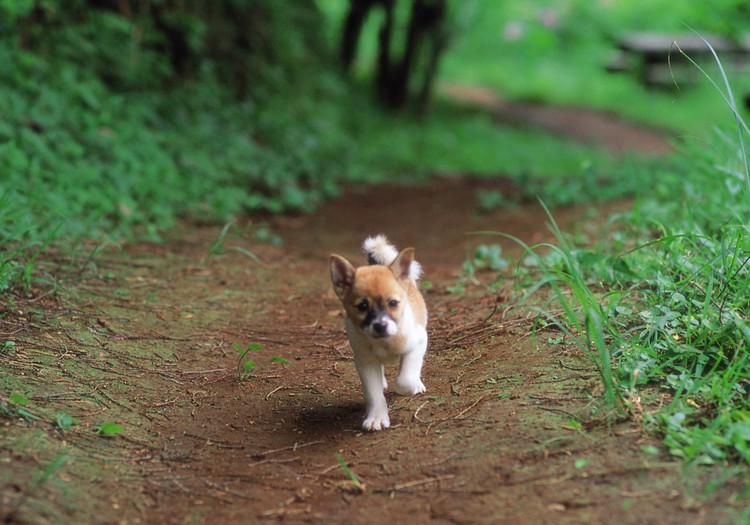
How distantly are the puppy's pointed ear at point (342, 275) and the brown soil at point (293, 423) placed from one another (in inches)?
27.9

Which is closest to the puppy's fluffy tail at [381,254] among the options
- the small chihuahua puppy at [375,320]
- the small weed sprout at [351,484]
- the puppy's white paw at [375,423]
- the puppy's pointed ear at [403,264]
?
the puppy's pointed ear at [403,264]

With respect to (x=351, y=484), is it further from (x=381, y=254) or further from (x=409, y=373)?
(x=381, y=254)

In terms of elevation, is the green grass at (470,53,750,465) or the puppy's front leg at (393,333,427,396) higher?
the green grass at (470,53,750,465)

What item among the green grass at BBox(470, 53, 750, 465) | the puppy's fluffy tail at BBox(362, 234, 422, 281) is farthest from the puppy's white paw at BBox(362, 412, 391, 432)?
the green grass at BBox(470, 53, 750, 465)

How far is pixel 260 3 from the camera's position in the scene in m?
13.3

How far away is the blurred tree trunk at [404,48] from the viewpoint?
16.4 metres

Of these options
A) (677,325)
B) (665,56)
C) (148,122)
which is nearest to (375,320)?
(677,325)

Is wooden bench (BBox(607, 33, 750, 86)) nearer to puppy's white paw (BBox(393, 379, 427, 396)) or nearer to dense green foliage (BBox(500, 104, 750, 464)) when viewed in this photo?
dense green foliage (BBox(500, 104, 750, 464))

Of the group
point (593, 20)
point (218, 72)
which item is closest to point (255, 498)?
point (218, 72)

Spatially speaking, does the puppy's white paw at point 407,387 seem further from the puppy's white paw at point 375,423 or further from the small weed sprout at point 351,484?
the small weed sprout at point 351,484

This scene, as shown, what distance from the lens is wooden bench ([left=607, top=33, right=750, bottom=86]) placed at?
19.9m

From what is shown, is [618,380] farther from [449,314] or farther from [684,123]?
[684,123]

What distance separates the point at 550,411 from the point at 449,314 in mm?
1771

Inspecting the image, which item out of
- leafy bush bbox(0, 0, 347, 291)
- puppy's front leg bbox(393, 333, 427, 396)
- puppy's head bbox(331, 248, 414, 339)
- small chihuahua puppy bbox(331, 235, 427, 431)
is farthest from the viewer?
leafy bush bbox(0, 0, 347, 291)
